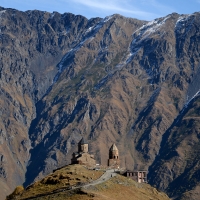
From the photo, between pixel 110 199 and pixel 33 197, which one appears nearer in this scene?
pixel 110 199

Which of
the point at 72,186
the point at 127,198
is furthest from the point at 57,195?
the point at 127,198

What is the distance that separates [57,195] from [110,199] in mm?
16746

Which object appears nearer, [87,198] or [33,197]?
[87,198]

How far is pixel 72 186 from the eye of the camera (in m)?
197

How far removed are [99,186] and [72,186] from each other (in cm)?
761

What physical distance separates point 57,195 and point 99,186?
12.3 meters

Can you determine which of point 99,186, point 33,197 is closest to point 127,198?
point 99,186

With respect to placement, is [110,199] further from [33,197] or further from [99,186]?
[33,197]

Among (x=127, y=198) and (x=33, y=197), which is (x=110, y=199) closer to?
(x=127, y=198)

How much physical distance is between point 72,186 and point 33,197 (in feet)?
38.3

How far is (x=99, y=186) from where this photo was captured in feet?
643

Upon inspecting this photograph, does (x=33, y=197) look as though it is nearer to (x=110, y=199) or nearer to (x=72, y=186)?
(x=72, y=186)

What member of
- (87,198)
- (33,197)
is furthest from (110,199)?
(33,197)

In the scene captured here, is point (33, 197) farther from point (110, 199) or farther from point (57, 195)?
point (110, 199)
